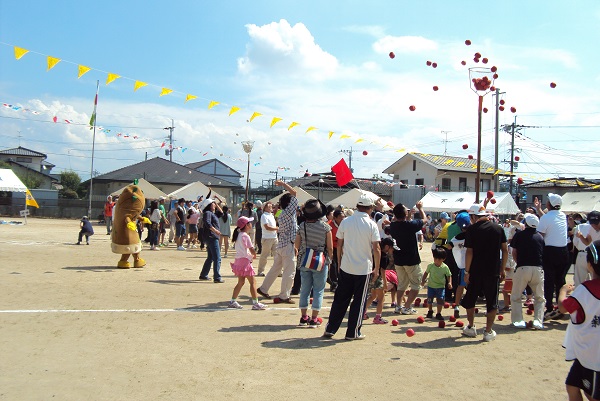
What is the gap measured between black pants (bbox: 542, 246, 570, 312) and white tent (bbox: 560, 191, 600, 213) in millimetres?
20442

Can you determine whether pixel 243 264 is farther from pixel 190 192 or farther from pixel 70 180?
pixel 70 180

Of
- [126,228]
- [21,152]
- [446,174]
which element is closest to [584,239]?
[126,228]

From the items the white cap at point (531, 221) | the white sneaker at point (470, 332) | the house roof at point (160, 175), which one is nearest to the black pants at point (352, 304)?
the white sneaker at point (470, 332)

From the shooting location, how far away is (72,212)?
160 feet

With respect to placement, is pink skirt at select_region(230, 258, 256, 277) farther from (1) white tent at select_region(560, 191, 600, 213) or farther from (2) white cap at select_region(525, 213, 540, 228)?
(1) white tent at select_region(560, 191, 600, 213)

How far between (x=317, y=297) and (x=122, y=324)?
2.83 meters

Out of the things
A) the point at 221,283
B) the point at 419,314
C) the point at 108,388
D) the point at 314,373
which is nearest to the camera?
the point at 108,388

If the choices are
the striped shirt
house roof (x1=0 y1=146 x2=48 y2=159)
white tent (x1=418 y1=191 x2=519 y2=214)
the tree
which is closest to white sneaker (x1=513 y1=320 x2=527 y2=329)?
the striped shirt

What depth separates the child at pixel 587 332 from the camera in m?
3.79

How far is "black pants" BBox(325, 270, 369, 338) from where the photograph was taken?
7.07 metres

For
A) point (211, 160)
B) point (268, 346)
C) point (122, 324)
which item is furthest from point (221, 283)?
point (211, 160)

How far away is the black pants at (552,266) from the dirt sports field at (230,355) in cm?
50

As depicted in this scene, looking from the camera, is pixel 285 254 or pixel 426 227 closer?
pixel 285 254

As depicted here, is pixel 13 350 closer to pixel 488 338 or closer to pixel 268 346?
pixel 268 346
